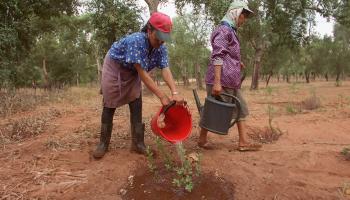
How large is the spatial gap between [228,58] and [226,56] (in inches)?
1.2

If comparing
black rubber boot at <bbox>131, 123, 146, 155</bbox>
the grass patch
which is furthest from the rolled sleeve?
the grass patch

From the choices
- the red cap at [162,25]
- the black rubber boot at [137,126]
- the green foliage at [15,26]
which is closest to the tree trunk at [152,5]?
the green foliage at [15,26]

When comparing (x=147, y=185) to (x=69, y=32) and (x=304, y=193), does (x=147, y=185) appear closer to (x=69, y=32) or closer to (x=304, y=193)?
(x=304, y=193)

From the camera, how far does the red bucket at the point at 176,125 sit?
3459 millimetres

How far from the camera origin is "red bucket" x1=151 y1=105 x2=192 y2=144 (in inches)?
136

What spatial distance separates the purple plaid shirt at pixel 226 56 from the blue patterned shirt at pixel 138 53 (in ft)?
1.88

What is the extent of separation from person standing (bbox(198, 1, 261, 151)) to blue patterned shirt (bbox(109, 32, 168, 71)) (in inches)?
22.6

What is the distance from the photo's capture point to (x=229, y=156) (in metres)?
3.87

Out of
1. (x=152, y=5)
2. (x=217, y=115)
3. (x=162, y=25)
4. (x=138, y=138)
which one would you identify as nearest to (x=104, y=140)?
(x=138, y=138)

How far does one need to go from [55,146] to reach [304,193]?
106 inches

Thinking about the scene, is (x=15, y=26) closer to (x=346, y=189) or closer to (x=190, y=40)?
(x=346, y=189)

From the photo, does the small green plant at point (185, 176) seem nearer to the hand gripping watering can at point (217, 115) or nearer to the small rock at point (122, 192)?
the small rock at point (122, 192)

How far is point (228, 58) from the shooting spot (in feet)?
13.1

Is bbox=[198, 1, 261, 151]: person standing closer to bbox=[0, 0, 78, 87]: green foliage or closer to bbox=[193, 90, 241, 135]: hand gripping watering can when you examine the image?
bbox=[193, 90, 241, 135]: hand gripping watering can
